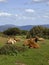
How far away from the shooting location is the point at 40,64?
1627cm

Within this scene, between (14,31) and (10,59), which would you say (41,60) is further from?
(14,31)

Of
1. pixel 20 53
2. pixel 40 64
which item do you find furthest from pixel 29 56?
pixel 40 64

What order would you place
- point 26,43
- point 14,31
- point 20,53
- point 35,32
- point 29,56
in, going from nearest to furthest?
point 29,56 < point 20,53 < point 26,43 < point 35,32 < point 14,31

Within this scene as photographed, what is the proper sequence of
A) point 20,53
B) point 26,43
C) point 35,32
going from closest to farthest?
point 20,53
point 26,43
point 35,32

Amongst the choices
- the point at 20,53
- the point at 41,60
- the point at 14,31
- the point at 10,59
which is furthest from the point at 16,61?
the point at 14,31

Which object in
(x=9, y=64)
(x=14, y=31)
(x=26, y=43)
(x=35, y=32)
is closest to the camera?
(x=9, y=64)

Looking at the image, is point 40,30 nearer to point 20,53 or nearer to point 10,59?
point 20,53

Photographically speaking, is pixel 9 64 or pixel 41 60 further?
pixel 41 60

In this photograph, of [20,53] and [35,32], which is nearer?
[20,53]

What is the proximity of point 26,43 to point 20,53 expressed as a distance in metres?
5.71

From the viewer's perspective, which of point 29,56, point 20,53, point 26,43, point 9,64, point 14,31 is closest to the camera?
point 9,64

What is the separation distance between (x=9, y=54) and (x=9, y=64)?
3910 millimetres

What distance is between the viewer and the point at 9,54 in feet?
65.1

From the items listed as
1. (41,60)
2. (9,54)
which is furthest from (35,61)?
(9,54)
